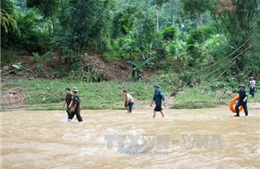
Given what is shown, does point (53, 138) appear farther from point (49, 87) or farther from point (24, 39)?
point (24, 39)

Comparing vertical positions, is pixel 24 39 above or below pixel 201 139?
above

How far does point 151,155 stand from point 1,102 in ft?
45.8

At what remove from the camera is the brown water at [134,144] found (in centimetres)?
661

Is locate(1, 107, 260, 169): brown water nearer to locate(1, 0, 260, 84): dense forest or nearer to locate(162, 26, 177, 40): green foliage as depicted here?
locate(1, 0, 260, 84): dense forest

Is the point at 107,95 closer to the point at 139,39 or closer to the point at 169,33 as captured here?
the point at 139,39

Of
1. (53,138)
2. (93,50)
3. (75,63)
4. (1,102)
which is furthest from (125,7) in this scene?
(53,138)

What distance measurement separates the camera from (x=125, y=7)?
2714 cm

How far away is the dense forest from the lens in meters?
23.2

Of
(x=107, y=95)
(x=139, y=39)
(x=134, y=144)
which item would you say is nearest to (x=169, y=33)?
(x=139, y=39)

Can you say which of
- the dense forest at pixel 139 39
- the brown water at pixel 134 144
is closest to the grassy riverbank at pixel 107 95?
the dense forest at pixel 139 39

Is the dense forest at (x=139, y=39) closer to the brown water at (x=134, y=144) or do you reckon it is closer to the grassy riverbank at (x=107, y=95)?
the grassy riverbank at (x=107, y=95)

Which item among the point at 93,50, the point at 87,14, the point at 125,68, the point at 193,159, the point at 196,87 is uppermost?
the point at 87,14

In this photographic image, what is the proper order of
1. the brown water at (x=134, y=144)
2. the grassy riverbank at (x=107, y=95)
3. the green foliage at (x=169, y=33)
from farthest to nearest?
1. the green foliage at (x=169, y=33)
2. the grassy riverbank at (x=107, y=95)
3. the brown water at (x=134, y=144)

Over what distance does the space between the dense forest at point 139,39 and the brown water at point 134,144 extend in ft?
→ 37.8
